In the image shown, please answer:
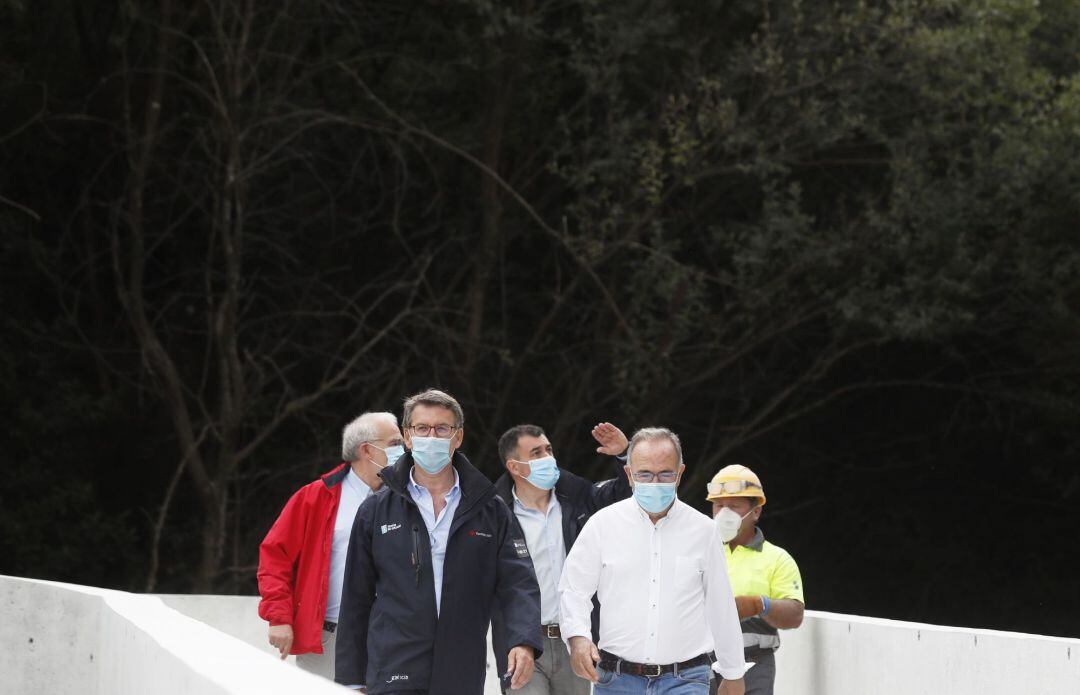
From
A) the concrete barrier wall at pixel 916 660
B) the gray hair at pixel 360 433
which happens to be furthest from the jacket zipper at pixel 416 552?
the concrete barrier wall at pixel 916 660

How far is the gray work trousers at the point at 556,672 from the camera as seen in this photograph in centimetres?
718

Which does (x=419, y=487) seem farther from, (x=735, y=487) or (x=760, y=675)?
(x=760, y=675)

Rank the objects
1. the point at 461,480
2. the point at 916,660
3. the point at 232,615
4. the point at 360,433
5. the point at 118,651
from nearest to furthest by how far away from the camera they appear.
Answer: the point at 461,480
the point at 118,651
the point at 360,433
the point at 916,660
the point at 232,615

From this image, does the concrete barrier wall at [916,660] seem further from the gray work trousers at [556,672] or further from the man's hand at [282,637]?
the man's hand at [282,637]

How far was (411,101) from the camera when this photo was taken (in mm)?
18641

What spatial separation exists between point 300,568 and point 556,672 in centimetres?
123

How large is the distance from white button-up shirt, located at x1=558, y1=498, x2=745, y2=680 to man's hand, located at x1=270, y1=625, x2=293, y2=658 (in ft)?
5.11

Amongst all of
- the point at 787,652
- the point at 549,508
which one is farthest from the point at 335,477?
the point at 787,652

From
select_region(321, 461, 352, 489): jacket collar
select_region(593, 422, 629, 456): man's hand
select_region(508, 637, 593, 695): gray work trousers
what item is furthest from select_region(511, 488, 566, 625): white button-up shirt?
select_region(321, 461, 352, 489): jacket collar

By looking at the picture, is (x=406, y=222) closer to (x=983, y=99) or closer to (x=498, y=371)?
(x=498, y=371)

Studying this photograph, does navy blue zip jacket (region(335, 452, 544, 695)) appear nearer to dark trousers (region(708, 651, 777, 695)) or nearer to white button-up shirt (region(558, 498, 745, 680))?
white button-up shirt (region(558, 498, 745, 680))

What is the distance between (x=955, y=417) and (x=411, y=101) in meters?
8.11

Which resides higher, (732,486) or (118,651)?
(732,486)

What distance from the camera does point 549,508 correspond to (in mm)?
7676
